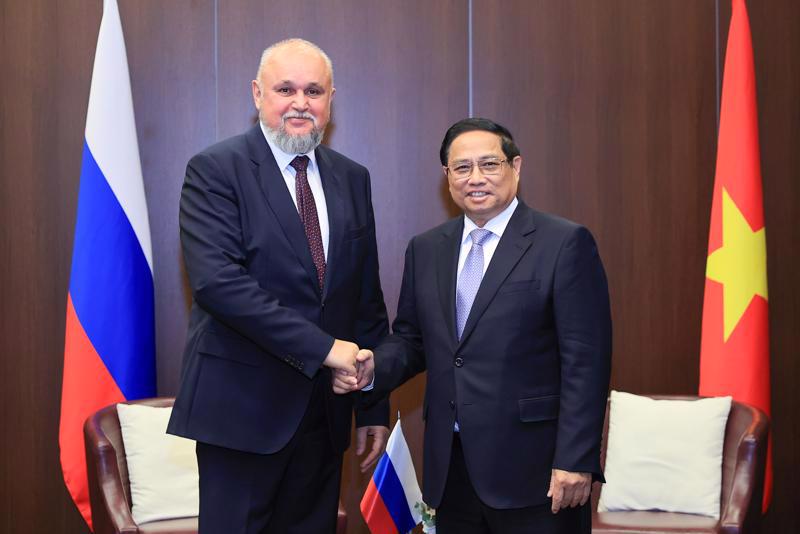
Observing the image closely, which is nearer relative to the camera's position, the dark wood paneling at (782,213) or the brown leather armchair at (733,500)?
the brown leather armchair at (733,500)

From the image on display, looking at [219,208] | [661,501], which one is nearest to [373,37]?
[219,208]

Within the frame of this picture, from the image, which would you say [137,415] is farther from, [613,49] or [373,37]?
[613,49]

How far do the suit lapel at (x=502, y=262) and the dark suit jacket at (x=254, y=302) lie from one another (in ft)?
1.27

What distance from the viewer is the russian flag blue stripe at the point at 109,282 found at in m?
4.02

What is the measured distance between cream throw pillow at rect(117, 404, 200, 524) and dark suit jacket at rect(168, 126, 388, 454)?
144 centimetres

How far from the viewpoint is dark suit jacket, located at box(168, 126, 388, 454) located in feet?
7.67

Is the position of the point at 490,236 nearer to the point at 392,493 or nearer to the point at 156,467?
the point at 392,493

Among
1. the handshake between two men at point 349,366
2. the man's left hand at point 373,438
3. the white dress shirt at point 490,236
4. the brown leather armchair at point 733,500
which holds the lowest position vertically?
the brown leather armchair at point 733,500

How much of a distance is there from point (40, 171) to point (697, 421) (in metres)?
3.47

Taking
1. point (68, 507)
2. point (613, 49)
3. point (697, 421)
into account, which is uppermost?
point (613, 49)

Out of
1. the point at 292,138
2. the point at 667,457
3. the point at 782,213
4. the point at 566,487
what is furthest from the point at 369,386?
the point at 782,213

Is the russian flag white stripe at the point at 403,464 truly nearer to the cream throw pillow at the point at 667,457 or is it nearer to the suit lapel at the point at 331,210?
the suit lapel at the point at 331,210

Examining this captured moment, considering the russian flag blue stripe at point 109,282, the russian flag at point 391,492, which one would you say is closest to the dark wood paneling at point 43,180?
the russian flag blue stripe at point 109,282

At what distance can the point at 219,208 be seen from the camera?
7.97 ft
